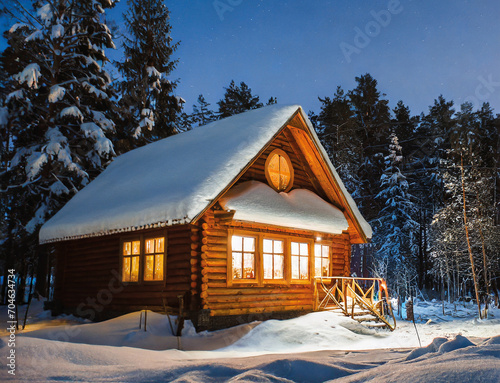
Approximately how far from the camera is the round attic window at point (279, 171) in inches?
599

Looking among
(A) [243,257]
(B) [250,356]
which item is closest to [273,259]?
(A) [243,257]

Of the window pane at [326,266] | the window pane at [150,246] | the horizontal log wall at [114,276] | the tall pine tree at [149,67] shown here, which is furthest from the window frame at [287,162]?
the tall pine tree at [149,67]

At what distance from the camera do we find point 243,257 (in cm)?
1382

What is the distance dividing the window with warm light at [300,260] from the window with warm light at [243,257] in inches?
77.4

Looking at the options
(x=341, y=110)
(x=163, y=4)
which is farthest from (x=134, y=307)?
(x=341, y=110)

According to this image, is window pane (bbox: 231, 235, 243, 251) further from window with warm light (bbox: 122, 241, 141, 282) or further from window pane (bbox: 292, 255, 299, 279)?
window with warm light (bbox: 122, 241, 141, 282)

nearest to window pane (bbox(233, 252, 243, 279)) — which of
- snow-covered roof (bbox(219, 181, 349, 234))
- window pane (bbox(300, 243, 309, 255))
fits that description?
snow-covered roof (bbox(219, 181, 349, 234))

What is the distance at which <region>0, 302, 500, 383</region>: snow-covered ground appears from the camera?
18.1ft

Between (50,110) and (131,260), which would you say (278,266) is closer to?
(131,260)

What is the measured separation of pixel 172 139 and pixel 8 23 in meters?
10.4

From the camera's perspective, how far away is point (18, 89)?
66.9 ft

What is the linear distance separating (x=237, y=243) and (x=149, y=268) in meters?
2.75

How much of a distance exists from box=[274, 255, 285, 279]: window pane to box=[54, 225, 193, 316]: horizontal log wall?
3.29m

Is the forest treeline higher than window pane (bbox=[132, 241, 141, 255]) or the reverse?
higher
